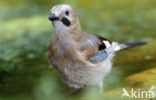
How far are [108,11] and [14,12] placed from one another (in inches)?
83.8

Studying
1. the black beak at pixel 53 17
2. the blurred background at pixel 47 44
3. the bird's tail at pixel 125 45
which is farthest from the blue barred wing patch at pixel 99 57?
the bird's tail at pixel 125 45

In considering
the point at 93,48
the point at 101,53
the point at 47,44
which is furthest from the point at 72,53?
the point at 47,44

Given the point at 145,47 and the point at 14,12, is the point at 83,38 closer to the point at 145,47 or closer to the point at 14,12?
the point at 145,47

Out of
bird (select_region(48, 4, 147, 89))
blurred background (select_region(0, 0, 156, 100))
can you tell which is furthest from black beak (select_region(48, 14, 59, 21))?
blurred background (select_region(0, 0, 156, 100))

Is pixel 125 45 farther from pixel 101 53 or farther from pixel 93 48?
pixel 93 48

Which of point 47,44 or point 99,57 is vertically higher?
point 47,44

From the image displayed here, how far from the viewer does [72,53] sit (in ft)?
13.9

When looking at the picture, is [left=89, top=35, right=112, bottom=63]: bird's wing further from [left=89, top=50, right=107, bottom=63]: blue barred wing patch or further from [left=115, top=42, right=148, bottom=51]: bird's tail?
[left=115, top=42, right=148, bottom=51]: bird's tail

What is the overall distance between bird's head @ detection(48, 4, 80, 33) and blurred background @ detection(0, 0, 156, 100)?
2.57 feet

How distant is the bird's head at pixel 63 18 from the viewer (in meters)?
4.14

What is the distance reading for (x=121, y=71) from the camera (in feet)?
17.1

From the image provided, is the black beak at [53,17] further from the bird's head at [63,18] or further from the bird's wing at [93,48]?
the bird's wing at [93,48]

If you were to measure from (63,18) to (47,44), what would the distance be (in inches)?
99.2

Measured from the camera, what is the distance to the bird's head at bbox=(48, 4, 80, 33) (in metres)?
4.14
